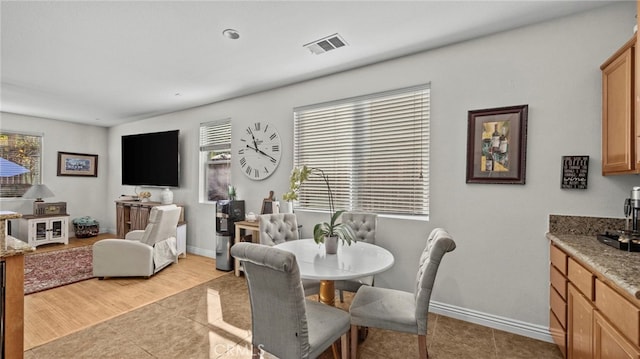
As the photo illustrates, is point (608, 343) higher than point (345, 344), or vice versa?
point (608, 343)

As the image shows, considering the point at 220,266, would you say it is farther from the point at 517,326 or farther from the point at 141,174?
the point at 517,326

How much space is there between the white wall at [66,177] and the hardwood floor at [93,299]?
370cm

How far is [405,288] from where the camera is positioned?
2859 mm

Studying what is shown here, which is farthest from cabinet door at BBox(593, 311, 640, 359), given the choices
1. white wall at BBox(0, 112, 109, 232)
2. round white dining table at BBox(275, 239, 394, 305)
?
white wall at BBox(0, 112, 109, 232)

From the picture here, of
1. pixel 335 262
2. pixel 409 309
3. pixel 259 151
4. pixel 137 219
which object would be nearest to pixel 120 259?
pixel 137 219

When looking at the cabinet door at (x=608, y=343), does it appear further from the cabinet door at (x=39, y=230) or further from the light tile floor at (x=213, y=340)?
the cabinet door at (x=39, y=230)

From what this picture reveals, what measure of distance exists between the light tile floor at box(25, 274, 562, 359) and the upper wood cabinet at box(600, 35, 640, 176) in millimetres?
1477

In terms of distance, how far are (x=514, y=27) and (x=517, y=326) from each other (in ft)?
8.33

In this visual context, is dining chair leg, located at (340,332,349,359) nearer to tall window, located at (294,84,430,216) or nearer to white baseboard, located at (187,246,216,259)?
tall window, located at (294,84,430,216)

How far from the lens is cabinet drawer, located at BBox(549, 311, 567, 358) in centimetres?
188

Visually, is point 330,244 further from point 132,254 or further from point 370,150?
point 132,254

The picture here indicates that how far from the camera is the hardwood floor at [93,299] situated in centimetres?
243

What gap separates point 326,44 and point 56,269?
188 inches

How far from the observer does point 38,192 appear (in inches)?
207
